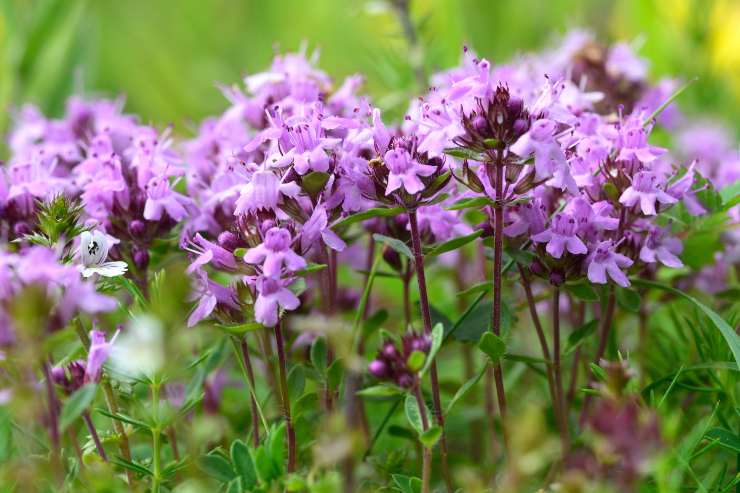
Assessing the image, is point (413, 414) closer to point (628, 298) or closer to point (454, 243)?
point (454, 243)

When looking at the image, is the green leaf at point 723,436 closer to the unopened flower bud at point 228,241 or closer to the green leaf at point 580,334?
the green leaf at point 580,334

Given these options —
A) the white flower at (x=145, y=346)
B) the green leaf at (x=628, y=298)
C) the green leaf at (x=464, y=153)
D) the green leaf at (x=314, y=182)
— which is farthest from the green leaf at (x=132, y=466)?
the green leaf at (x=628, y=298)

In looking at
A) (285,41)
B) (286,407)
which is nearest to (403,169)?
(286,407)

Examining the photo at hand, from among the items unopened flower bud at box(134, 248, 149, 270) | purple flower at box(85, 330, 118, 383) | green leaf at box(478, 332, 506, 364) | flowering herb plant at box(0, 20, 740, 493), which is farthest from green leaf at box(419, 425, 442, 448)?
unopened flower bud at box(134, 248, 149, 270)

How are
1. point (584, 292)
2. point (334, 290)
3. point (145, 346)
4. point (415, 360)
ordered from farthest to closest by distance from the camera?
point (334, 290) → point (584, 292) → point (415, 360) → point (145, 346)

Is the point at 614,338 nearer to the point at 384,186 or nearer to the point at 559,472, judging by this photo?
the point at 559,472
